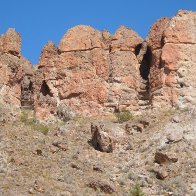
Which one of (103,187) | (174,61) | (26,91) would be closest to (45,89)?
(26,91)

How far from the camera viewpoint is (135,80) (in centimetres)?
4872

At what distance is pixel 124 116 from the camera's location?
4559 cm

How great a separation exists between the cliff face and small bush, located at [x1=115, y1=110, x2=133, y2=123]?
0.60m

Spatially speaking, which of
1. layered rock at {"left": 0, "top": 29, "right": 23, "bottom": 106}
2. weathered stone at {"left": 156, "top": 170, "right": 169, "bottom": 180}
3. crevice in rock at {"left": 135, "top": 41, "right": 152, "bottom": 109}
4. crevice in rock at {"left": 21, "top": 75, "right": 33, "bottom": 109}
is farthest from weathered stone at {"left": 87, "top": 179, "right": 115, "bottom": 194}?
crevice in rock at {"left": 21, "top": 75, "right": 33, "bottom": 109}

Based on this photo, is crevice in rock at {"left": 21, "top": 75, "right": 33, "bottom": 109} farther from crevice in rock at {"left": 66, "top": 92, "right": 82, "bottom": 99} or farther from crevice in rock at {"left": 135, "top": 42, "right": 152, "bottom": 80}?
crevice in rock at {"left": 135, "top": 42, "right": 152, "bottom": 80}

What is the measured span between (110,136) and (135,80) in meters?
9.36

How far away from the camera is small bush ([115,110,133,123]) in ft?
149

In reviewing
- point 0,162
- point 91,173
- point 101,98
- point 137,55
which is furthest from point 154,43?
point 0,162

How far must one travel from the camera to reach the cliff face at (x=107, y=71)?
46906 mm

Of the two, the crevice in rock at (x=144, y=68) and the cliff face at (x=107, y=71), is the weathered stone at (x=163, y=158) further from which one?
the crevice in rock at (x=144, y=68)

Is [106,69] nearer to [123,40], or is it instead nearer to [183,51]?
[123,40]

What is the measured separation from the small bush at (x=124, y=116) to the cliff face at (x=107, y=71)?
599mm

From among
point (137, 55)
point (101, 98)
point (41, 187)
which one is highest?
point (137, 55)

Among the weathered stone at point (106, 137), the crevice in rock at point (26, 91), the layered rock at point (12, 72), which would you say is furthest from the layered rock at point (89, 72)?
the weathered stone at point (106, 137)
